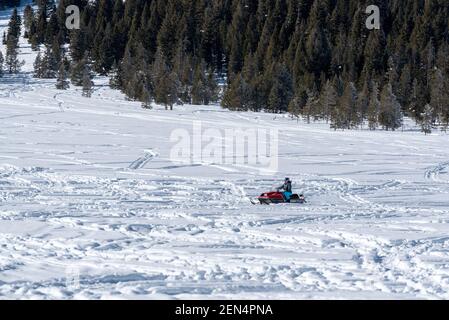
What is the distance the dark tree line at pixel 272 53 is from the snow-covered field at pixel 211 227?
114 ft

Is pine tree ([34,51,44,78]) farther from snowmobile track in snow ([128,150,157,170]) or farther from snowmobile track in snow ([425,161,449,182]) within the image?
snowmobile track in snow ([425,161,449,182])

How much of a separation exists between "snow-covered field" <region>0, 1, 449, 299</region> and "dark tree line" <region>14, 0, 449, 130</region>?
1368 inches

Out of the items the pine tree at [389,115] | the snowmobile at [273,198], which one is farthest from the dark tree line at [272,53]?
the snowmobile at [273,198]

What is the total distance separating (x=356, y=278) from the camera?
9281mm

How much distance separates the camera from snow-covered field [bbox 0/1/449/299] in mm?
8945

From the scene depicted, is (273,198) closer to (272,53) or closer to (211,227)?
(211,227)

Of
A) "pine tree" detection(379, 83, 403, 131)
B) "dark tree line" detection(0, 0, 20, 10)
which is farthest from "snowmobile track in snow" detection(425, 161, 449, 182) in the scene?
"dark tree line" detection(0, 0, 20, 10)

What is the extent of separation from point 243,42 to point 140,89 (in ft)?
94.2

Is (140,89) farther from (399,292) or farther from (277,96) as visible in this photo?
(399,292)

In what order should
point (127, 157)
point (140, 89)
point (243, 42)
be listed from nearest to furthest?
point (127, 157), point (140, 89), point (243, 42)

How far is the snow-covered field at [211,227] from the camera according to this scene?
29.3ft

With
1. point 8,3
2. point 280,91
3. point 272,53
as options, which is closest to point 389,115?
point 280,91

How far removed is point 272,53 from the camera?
87.8m

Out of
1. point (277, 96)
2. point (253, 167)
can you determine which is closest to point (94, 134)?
point (253, 167)
